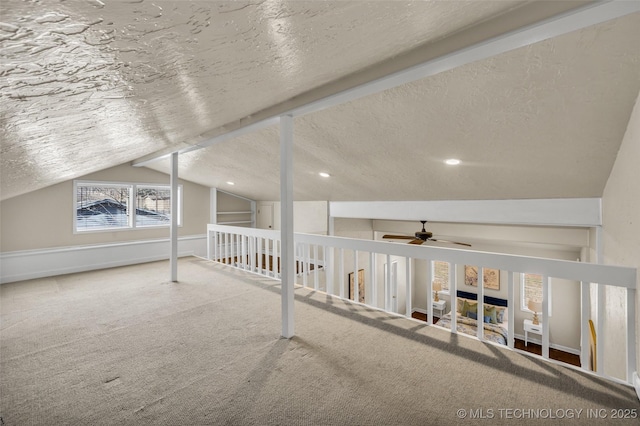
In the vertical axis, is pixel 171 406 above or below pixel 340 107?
below

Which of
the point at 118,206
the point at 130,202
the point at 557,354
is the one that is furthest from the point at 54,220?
the point at 557,354

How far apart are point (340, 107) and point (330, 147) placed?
0.84 metres

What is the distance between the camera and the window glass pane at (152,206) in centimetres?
637

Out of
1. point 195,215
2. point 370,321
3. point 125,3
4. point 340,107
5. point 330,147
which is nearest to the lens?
point 125,3

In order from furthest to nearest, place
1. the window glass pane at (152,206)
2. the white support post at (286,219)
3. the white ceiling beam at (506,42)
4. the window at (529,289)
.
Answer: the window at (529,289) < the window glass pane at (152,206) < the white support post at (286,219) < the white ceiling beam at (506,42)

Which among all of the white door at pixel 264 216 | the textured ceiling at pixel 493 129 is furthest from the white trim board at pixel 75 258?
the textured ceiling at pixel 493 129

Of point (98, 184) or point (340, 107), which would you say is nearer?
point (340, 107)

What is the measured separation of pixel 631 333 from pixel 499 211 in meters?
2.30

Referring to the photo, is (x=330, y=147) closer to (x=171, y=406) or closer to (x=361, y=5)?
(x=361, y=5)

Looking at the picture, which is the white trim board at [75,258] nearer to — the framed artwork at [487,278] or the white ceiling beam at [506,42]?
the white ceiling beam at [506,42]

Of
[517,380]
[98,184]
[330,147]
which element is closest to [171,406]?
[517,380]

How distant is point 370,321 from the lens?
2852 mm

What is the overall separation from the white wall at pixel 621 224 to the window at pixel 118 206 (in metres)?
7.37

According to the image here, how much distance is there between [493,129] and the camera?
240 cm
